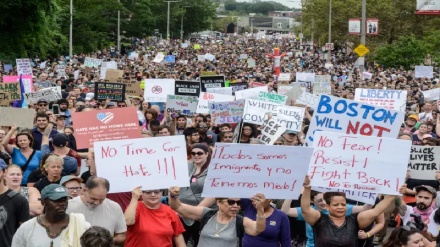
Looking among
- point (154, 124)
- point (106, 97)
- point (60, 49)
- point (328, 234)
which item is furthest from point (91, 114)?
point (60, 49)

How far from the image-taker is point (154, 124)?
14.3 meters

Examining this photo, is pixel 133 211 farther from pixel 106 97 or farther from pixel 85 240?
pixel 106 97

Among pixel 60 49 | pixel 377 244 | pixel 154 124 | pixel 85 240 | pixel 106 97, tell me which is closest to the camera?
pixel 85 240

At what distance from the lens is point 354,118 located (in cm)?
1009

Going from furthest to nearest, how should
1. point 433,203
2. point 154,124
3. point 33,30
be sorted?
point 33,30, point 154,124, point 433,203

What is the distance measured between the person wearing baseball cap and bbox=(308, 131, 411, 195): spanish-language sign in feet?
7.01

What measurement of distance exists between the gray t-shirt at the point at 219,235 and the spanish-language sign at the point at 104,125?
3.70m

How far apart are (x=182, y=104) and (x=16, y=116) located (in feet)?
18.2

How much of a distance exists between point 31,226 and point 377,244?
222 inches

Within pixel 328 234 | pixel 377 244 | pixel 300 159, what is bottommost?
pixel 377 244

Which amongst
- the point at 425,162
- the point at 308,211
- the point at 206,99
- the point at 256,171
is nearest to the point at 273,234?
the point at 308,211

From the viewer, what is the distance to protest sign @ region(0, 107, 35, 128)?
1303cm

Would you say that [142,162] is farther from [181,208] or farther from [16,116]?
[16,116]

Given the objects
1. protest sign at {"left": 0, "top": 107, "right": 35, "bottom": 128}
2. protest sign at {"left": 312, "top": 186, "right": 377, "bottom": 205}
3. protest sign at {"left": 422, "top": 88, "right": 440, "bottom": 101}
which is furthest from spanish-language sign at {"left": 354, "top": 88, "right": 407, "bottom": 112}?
protest sign at {"left": 312, "top": 186, "right": 377, "bottom": 205}
